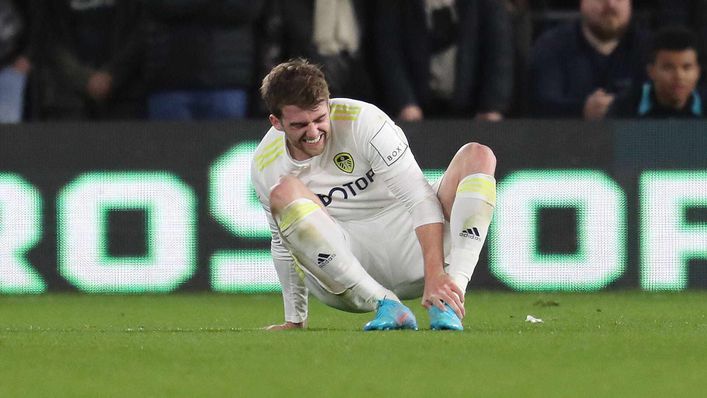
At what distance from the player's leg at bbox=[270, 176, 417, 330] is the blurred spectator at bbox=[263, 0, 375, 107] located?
4.00 meters

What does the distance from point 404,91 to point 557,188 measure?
1201 millimetres

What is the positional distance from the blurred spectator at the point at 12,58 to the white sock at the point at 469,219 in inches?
211

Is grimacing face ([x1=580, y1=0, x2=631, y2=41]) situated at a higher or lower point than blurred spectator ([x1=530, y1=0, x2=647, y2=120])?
higher

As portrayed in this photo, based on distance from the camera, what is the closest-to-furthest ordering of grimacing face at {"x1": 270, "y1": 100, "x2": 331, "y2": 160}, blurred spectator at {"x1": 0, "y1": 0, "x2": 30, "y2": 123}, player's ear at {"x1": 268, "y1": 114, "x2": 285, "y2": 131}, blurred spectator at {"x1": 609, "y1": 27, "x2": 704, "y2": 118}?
1. grimacing face at {"x1": 270, "y1": 100, "x2": 331, "y2": 160}
2. player's ear at {"x1": 268, "y1": 114, "x2": 285, "y2": 131}
3. blurred spectator at {"x1": 609, "y1": 27, "x2": 704, "y2": 118}
4. blurred spectator at {"x1": 0, "y1": 0, "x2": 30, "y2": 123}

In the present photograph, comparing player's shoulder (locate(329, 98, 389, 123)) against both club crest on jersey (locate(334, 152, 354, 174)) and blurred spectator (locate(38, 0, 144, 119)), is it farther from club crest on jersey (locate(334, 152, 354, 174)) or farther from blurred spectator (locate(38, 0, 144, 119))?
blurred spectator (locate(38, 0, 144, 119))

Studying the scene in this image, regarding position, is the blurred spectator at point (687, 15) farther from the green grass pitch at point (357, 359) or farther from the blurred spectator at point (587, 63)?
the green grass pitch at point (357, 359)

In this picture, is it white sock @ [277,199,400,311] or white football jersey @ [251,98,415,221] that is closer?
white sock @ [277,199,400,311]

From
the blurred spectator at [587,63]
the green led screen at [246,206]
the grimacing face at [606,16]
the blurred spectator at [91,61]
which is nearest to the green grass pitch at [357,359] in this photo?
the green led screen at [246,206]

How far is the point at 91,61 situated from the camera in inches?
452

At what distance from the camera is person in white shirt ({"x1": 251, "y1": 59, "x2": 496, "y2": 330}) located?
21.8ft

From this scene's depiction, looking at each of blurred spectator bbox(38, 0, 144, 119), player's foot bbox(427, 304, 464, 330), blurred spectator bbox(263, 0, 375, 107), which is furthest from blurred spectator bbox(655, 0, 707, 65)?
player's foot bbox(427, 304, 464, 330)

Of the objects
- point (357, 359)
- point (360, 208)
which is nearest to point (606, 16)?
point (360, 208)

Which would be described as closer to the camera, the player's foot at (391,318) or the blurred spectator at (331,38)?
the player's foot at (391,318)

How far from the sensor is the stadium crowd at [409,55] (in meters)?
10.7
